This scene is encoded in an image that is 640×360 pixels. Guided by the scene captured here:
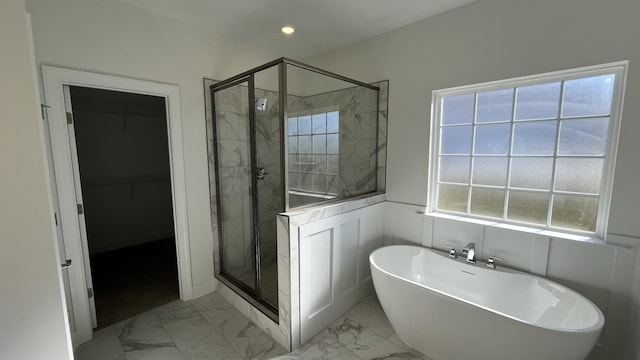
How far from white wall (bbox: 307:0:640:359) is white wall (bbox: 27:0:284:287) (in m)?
1.64

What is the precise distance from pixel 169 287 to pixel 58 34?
241 centimetres

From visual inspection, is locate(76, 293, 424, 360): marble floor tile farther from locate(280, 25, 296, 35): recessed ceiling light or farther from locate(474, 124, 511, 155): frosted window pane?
locate(280, 25, 296, 35): recessed ceiling light

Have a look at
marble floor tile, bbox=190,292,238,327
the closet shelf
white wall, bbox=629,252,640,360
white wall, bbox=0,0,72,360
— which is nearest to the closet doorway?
the closet shelf

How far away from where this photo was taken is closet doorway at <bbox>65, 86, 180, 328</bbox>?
3.12m

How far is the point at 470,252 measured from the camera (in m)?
2.07

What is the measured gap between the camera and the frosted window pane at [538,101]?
1.88m

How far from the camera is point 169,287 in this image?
2785 mm

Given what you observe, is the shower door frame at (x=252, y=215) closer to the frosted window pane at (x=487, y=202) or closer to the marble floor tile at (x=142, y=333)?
the marble floor tile at (x=142, y=333)

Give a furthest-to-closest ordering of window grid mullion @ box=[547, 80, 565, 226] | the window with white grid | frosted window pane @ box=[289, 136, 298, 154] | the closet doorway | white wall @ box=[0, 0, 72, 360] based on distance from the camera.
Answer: the closet doorway → the window with white grid → frosted window pane @ box=[289, 136, 298, 154] → window grid mullion @ box=[547, 80, 565, 226] → white wall @ box=[0, 0, 72, 360]

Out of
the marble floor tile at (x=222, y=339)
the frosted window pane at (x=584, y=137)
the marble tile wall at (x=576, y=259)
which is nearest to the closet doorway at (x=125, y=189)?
the marble floor tile at (x=222, y=339)

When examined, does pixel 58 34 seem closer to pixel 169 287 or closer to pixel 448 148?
Result: pixel 169 287

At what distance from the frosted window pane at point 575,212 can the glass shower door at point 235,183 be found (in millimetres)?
2477

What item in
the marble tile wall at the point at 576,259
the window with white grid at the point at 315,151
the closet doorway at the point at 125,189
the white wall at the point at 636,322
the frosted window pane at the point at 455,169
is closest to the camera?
the white wall at the point at 636,322

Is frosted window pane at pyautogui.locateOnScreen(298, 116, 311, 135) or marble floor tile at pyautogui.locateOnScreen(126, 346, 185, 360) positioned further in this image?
frosted window pane at pyautogui.locateOnScreen(298, 116, 311, 135)
